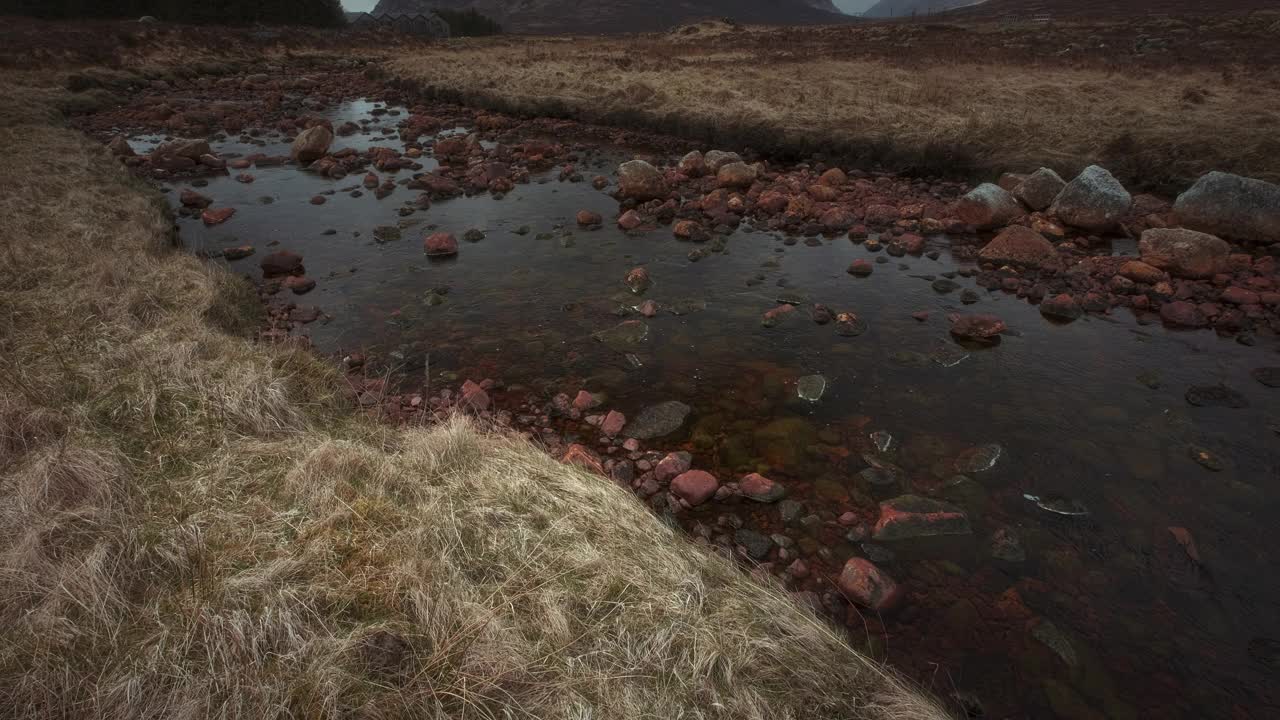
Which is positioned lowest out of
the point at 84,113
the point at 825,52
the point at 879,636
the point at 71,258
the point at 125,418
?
the point at 879,636

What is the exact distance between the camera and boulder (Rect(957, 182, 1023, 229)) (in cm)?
1333

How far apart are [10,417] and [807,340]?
9445 mm

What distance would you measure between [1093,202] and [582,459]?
43.9 feet

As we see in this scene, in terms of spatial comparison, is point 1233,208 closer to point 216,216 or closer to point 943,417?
point 943,417

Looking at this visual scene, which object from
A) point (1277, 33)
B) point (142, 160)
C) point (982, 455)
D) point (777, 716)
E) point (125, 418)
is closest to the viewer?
point (777, 716)

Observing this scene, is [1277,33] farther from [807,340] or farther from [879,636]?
[879,636]

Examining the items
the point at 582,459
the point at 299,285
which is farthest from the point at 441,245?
the point at 582,459

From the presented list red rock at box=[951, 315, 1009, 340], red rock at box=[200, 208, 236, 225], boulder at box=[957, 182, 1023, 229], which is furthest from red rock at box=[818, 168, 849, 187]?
red rock at box=[200, 208, 236, 225]

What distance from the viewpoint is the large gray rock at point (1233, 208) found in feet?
38.5

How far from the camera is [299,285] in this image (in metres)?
11.0

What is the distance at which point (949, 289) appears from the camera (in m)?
11.0

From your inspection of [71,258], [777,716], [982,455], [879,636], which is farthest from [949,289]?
[71,258]

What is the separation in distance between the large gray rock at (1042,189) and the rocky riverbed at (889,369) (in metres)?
0.05

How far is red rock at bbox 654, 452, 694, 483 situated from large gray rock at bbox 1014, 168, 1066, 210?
12637 millimetres
